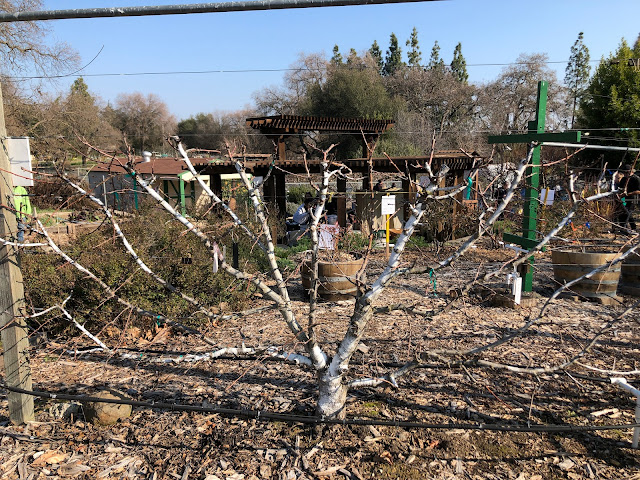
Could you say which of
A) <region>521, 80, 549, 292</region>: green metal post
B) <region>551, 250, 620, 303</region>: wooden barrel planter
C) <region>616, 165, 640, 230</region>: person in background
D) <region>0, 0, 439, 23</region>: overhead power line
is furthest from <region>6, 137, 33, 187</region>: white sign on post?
<region>551, 250, 620, 303</region>: wooden barrel planter

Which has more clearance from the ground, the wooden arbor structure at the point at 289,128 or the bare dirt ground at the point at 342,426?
the wooden arbor structure at the point at 289,128

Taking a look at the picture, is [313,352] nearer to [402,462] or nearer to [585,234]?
[402,462]

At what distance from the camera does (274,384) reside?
470cm

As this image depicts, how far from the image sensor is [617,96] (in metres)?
22.7

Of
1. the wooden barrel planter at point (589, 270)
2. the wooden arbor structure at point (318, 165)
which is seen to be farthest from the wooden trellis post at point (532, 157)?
the wooden arbor structure at point (318, 165)

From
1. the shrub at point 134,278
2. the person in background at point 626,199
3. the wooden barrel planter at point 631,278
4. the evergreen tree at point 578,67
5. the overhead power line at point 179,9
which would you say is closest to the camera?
the overhead power line at point 179,9

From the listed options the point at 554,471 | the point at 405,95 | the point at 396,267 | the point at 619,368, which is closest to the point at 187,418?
Answer: the point at 396,267

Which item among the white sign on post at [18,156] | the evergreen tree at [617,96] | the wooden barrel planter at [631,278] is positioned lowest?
the wooden barrel planter at [631,278]

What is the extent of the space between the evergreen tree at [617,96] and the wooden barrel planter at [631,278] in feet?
53.7

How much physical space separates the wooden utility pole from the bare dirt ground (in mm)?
217

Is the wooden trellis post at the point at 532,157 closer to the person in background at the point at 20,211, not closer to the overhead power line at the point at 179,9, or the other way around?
the overhead power line at the point at 179,9

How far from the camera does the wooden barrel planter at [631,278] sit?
783cm

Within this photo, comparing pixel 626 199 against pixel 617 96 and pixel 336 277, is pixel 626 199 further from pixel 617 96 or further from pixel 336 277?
pixel 617 96

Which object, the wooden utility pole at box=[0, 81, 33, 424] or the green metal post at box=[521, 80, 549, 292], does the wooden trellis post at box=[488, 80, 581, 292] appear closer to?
the green metal post at box=[521, 80, 549, 292]
